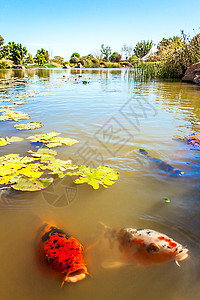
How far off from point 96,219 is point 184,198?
90 cm

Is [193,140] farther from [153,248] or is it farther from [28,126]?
[28,126]

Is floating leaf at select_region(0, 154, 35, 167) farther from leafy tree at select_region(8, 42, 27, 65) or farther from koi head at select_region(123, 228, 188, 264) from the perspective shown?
leafy tree at select_region(8, 42, 27, 65)

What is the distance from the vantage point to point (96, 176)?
6.57 feet

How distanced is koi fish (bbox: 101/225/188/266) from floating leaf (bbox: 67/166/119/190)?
0.60m

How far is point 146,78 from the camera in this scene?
15.4 metres

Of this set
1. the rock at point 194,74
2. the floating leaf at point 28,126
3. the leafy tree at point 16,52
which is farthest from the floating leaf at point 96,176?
the leafy tree at point 16,52

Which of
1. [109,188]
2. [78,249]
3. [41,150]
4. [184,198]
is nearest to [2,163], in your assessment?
[41,150]

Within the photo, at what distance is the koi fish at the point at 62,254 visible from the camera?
43.1 inches

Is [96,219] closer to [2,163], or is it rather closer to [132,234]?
[132,234]

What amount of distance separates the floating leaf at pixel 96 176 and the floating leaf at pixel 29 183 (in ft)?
0.92

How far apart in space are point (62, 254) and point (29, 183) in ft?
3.05

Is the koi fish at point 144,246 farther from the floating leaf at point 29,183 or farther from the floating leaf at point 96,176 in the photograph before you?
the floating leaf at point 29,183

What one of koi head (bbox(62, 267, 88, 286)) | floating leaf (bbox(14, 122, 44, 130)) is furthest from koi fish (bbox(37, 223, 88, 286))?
floating leaf (bbox(14, 122, 44, 130))

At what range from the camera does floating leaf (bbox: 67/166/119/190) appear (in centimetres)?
191
